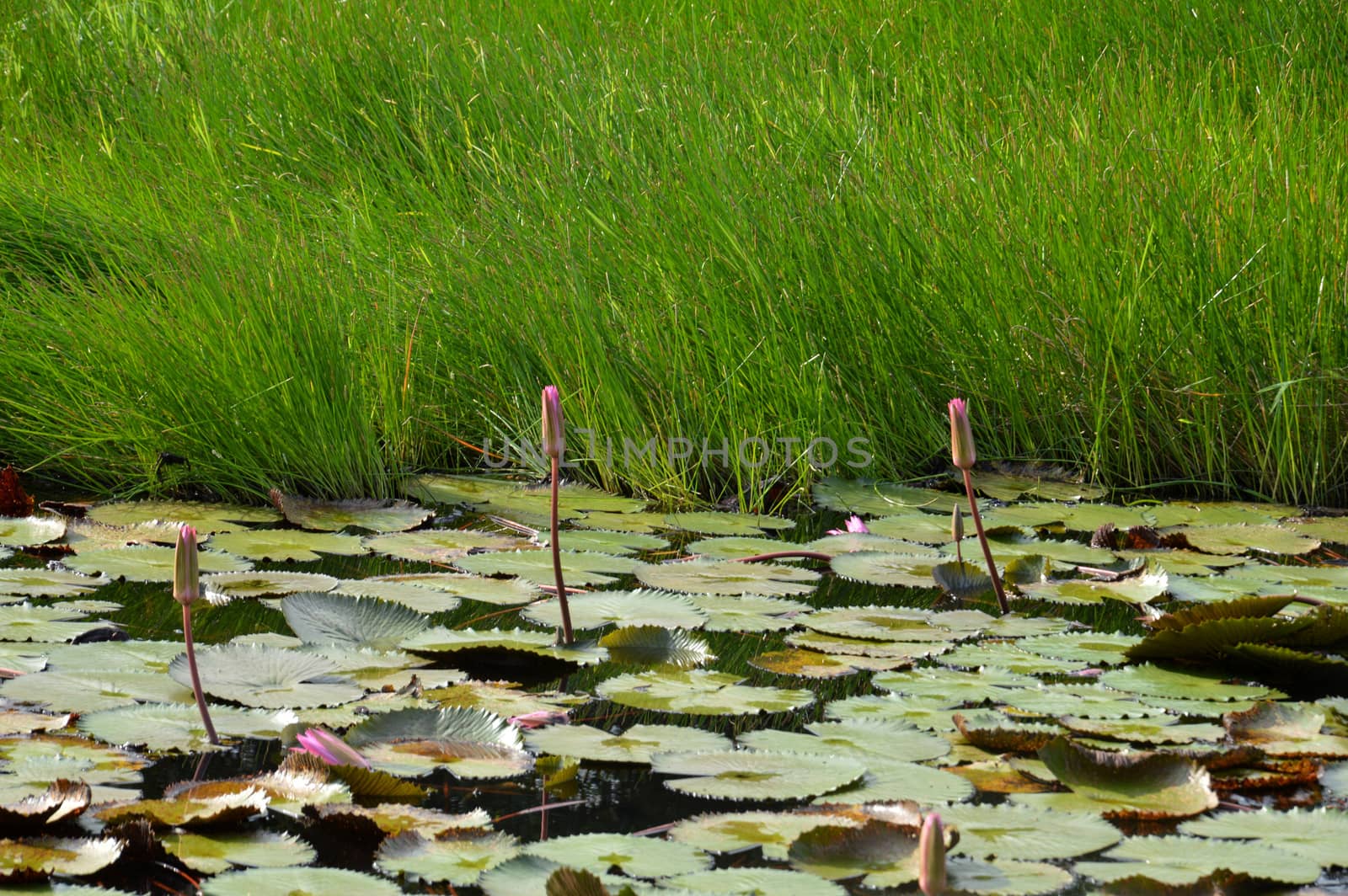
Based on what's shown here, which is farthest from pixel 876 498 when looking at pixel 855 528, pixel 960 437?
pixel 960 437

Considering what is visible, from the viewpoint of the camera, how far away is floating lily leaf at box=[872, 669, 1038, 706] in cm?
193

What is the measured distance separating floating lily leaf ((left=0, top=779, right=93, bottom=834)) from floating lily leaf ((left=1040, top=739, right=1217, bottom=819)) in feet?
3.40

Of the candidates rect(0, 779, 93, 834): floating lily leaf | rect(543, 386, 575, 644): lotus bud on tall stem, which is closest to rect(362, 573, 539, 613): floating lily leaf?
rect(543, 386, 575, 644): lotus bud on tall stem

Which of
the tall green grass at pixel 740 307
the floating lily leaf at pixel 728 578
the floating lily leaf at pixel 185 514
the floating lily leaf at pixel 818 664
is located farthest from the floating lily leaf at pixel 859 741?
the floating lily leaf at pixel 185 514

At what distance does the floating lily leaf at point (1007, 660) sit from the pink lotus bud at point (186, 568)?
106 centimetres

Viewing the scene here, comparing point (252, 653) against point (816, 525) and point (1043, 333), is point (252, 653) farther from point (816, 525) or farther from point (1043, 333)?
point (1043, 333)

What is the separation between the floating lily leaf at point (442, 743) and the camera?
1.66 meters

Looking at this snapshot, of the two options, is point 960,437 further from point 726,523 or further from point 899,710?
point 726,523

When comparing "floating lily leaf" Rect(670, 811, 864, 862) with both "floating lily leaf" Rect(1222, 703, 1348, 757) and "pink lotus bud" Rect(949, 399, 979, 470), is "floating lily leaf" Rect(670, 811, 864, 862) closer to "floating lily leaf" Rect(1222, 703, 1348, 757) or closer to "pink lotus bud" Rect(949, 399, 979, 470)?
"floating lily leaf" Rect(1222, 703, 1348, 757)

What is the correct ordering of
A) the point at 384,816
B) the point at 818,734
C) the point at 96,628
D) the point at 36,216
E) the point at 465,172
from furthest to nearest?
the point at 465,172
the point at 36,216
the point at 96,628
the point at 818,734
the point at 384,816

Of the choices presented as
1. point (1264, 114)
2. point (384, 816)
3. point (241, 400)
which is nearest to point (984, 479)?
point (1264, 114)

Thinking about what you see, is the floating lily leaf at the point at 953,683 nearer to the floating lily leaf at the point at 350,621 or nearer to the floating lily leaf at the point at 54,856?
the floating lily leaf at the point at 350,621

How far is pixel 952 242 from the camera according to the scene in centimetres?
351

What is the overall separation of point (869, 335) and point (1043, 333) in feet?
1.35
